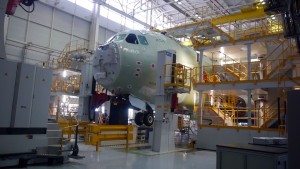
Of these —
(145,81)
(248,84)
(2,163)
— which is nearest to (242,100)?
(248,84)

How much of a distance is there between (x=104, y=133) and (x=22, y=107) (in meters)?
4.53

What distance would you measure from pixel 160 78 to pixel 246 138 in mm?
5201

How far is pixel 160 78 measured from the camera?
43.9 feet

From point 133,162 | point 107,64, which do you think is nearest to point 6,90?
point 133,162

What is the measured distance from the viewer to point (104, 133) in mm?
12125

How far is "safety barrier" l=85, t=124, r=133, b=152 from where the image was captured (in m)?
11.8

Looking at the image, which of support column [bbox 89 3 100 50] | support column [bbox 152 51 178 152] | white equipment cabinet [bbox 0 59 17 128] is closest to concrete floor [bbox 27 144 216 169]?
support column [bbox 152 51 178 152]

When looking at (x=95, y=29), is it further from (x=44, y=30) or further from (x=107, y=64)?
(x=107, y=64)

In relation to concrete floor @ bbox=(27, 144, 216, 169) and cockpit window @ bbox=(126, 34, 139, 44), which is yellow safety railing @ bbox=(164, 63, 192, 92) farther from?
concrete floor @ bbox=(27, 144, 216, 169)

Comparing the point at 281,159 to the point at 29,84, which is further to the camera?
the point at 29,84

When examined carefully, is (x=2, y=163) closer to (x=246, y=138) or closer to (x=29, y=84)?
(x=29, y=84)

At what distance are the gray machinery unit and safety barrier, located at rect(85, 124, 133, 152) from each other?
3.15 metres

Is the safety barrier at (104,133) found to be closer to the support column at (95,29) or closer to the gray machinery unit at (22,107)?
the gray machinery unit at (22,107)

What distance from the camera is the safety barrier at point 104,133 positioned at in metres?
11.8
